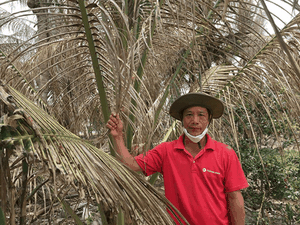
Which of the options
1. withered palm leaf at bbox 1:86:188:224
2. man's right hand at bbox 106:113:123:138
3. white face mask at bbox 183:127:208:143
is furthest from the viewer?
white face mask at bbox 183:127:208:143

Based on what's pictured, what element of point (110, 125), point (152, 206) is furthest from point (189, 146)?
point (152, 206)

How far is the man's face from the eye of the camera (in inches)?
61.8

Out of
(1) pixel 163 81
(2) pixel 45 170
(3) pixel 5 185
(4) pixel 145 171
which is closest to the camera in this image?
(2) pixel 45 170

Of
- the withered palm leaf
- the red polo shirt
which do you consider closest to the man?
the red polo shirt

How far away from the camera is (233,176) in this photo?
1520 mm

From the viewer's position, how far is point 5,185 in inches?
47.5

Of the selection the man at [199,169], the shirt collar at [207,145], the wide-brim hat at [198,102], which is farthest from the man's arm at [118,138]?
the wide-brim hat at [198,102]

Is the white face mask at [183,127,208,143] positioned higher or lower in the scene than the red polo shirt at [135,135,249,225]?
higher

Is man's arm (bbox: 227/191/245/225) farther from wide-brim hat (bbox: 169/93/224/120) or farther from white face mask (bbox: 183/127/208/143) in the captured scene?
wide-brim hat (bbox: 169/93/224/120)

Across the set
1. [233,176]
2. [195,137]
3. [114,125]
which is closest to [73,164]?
[114,125]

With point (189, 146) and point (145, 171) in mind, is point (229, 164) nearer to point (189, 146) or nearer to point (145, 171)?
point (189, 146)

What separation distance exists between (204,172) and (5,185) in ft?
3.12

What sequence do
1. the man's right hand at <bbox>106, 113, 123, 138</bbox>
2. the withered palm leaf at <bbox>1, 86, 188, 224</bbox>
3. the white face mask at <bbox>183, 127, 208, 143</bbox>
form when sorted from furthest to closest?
the white face mask at <bbox>183, 127, 208, 143</bbox>, the man's right hand at <bbox>106, 113, 123, 138</bbox>, the withered palm leaf at <bbox>1, 86, 188, 224</bbox>

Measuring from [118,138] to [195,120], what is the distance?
1.41 feet
